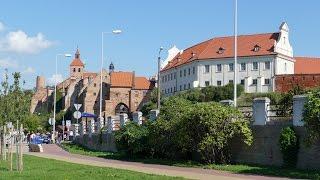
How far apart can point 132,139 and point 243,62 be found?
271ft

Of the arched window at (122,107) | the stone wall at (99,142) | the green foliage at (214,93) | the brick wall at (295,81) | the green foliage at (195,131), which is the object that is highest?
the brick wall at (295,81)

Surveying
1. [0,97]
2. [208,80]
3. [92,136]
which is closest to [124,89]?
[208,80]

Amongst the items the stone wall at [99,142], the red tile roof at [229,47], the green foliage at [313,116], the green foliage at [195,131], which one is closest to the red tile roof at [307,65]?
the red tile roof at [229,47]

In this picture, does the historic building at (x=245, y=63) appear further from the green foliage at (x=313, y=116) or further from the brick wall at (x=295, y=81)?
the green foliage at (x=313, y=116)

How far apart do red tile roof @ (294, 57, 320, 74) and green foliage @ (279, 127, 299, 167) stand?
98044 mm

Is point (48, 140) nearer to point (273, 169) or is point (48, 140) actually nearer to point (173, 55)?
point (273, 169)

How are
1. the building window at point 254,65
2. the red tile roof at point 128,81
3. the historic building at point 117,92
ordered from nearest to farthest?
the building window at point 254,65, the historic building at point 117,92, the red tile roof at point 128,81

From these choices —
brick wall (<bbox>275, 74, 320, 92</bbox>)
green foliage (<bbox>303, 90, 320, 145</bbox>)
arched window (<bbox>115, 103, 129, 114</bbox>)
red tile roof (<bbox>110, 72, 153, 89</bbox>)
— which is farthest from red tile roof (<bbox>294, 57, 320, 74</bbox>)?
green foliage (<bbox>303, 90, 320, 145</bbox>)

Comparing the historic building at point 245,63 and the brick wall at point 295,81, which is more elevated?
the historic building at point 245,63

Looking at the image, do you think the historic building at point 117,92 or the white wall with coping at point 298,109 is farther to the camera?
the historic building at point 117,92

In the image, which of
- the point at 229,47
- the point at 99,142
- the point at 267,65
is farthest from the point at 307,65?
the point at 99,142

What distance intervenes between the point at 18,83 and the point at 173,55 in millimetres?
116761

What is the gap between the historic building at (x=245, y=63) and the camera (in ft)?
360

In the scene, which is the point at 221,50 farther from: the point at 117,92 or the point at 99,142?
the point at 99,142
